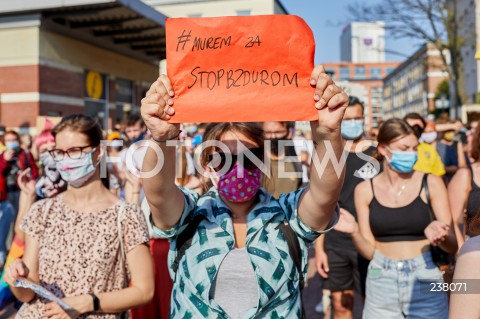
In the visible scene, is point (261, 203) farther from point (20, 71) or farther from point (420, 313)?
point (20, 71)

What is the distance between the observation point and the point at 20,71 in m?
15.5

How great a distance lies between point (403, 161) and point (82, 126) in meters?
2.25

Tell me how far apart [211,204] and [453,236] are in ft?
6.11

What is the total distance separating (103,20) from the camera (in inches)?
650

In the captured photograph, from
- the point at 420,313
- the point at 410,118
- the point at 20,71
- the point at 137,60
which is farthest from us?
the point at 137,60

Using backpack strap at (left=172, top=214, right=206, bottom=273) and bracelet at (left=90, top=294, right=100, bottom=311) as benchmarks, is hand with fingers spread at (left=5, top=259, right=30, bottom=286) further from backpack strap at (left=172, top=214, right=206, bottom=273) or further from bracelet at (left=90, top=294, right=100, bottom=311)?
backpack strap at (left=172, top=214, right=206, bottom=273)

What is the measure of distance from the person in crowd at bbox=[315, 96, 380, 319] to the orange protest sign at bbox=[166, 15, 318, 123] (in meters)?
2.69

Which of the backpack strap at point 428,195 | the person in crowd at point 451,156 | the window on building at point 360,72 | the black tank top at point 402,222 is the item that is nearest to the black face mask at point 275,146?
the black tank top at point 402,222

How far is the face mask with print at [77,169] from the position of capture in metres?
2.93

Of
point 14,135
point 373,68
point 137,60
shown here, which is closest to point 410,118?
point 14,135

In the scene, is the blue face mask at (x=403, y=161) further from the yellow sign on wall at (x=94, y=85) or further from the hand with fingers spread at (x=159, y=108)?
the yellow sign on wall at (x=94, y=85)

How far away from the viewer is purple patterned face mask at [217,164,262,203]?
2.34 meters

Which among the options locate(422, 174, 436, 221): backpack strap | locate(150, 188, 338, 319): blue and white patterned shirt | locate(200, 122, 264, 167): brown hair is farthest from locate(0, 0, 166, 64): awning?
locate(150, 188, 338, 319): blue and white patterned shirt

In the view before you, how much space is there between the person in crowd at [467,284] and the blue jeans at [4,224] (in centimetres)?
595
